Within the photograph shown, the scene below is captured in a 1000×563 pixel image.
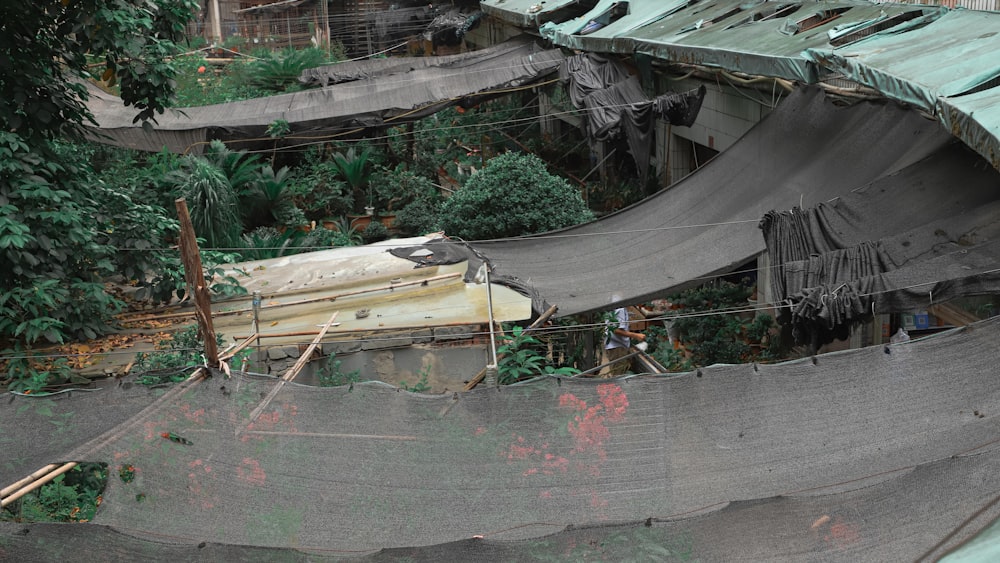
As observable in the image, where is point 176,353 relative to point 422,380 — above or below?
above

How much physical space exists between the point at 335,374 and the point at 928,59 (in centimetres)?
492

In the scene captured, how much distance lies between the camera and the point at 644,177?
11852mm

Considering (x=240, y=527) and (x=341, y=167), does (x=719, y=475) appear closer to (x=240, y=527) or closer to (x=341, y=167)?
(x=240, y=527)

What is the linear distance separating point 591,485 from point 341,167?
33.2 ft

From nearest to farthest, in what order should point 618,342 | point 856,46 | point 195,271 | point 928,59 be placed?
point 195,271 < point 928,59 < point 856,46 < point 618,342

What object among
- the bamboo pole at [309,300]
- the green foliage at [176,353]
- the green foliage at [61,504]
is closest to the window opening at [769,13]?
the bamboo pole at [309,300]

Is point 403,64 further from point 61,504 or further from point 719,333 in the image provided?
point 61,504

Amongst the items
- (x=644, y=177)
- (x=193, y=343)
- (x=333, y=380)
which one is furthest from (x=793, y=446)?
(x=644, y=177)

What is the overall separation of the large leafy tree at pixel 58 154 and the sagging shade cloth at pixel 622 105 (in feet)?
18.0

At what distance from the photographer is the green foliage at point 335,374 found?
7.03 meters

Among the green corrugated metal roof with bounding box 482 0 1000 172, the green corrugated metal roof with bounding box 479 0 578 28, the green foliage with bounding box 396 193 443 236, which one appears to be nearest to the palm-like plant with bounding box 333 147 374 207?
the green foliage with bounding box 396 193 443 236

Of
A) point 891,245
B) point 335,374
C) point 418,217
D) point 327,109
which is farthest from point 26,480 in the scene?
point 327,109

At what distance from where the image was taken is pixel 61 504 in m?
5.13

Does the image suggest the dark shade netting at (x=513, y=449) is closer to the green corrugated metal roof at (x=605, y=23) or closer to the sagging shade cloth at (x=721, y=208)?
the sagging shade cloth at (x=721, y=208)
